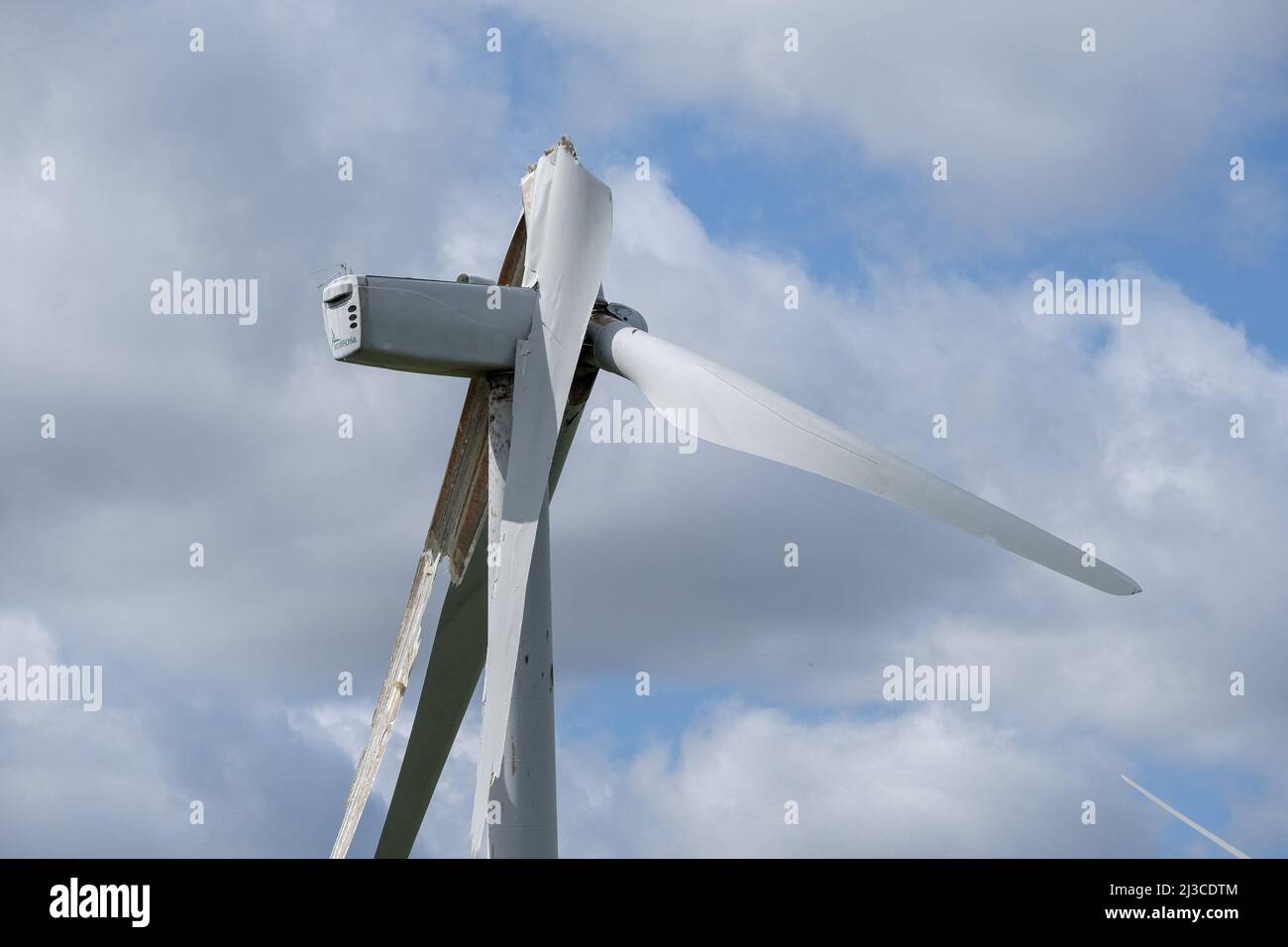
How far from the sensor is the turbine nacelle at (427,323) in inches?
645

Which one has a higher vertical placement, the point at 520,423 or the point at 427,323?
the point at 427,323

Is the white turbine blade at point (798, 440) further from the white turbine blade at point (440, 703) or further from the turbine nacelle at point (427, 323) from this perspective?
the white turbine blade at point (440, 703)

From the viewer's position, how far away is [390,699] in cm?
1788

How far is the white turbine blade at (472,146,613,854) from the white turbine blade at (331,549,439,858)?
77.3 inches

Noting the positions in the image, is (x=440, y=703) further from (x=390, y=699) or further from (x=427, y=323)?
(x=427, y=323)

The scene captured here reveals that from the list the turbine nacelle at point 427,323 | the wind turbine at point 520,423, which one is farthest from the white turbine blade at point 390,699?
the turbine nacelle at point 427,323

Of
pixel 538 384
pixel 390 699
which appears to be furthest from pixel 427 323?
pixel 390 699

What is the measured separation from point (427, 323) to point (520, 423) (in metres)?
1.53

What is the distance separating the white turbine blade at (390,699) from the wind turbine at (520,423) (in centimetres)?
3
